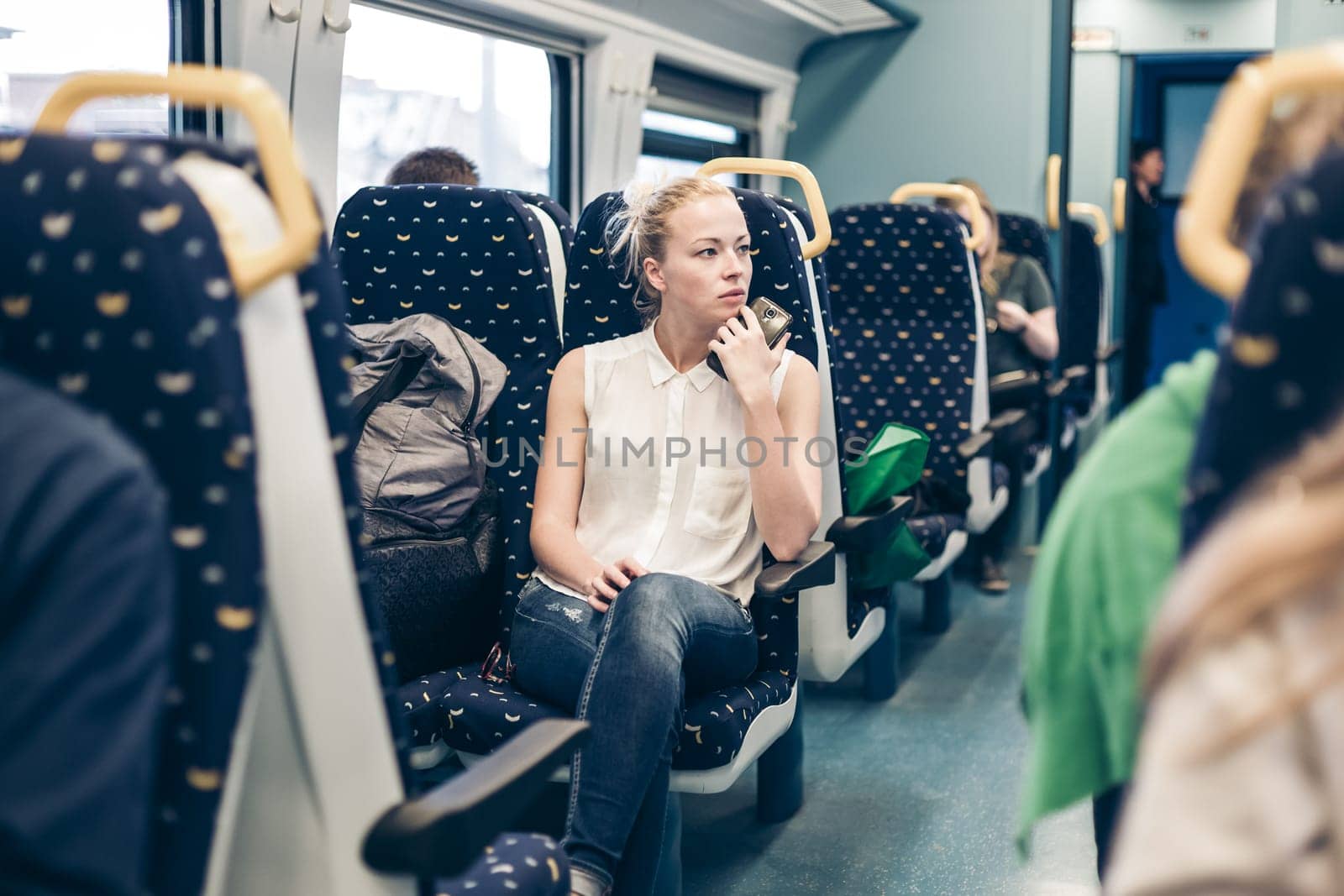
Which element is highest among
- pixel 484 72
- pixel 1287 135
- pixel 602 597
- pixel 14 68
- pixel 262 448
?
pixel 484 72

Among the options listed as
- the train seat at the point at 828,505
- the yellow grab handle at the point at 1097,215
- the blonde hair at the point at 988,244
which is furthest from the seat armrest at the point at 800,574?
the yellow grab handle at the point at 1097,215

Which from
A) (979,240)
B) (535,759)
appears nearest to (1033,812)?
(535,759)

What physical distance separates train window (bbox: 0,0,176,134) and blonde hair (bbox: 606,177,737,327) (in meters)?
0.87

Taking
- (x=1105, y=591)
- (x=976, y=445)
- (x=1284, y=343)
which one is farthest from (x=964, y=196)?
(x=1284, y=343)

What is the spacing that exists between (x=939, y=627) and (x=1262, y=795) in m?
3.38

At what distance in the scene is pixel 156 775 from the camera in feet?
3.02

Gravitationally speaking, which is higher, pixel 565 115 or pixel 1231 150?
pixel 565 115

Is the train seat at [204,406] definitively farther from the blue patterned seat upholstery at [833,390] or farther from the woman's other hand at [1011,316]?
the woman's other hand at [1011,316]

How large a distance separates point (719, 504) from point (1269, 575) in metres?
1.50

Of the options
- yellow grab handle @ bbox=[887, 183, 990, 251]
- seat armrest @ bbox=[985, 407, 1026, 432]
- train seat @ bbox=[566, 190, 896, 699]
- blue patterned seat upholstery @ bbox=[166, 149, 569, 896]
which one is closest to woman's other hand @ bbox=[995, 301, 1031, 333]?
seat armrest @ bbox=[985, 407, 1026, 432]

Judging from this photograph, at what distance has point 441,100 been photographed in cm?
361

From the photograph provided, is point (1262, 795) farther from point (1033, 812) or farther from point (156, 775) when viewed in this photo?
point (156, 775)

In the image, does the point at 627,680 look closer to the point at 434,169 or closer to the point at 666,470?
the point at 666,470

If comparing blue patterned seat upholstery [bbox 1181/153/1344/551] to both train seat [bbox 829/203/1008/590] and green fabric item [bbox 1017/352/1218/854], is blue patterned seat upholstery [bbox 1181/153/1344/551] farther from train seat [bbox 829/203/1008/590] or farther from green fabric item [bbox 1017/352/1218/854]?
train seat [bbox 829/203/1008/590]
